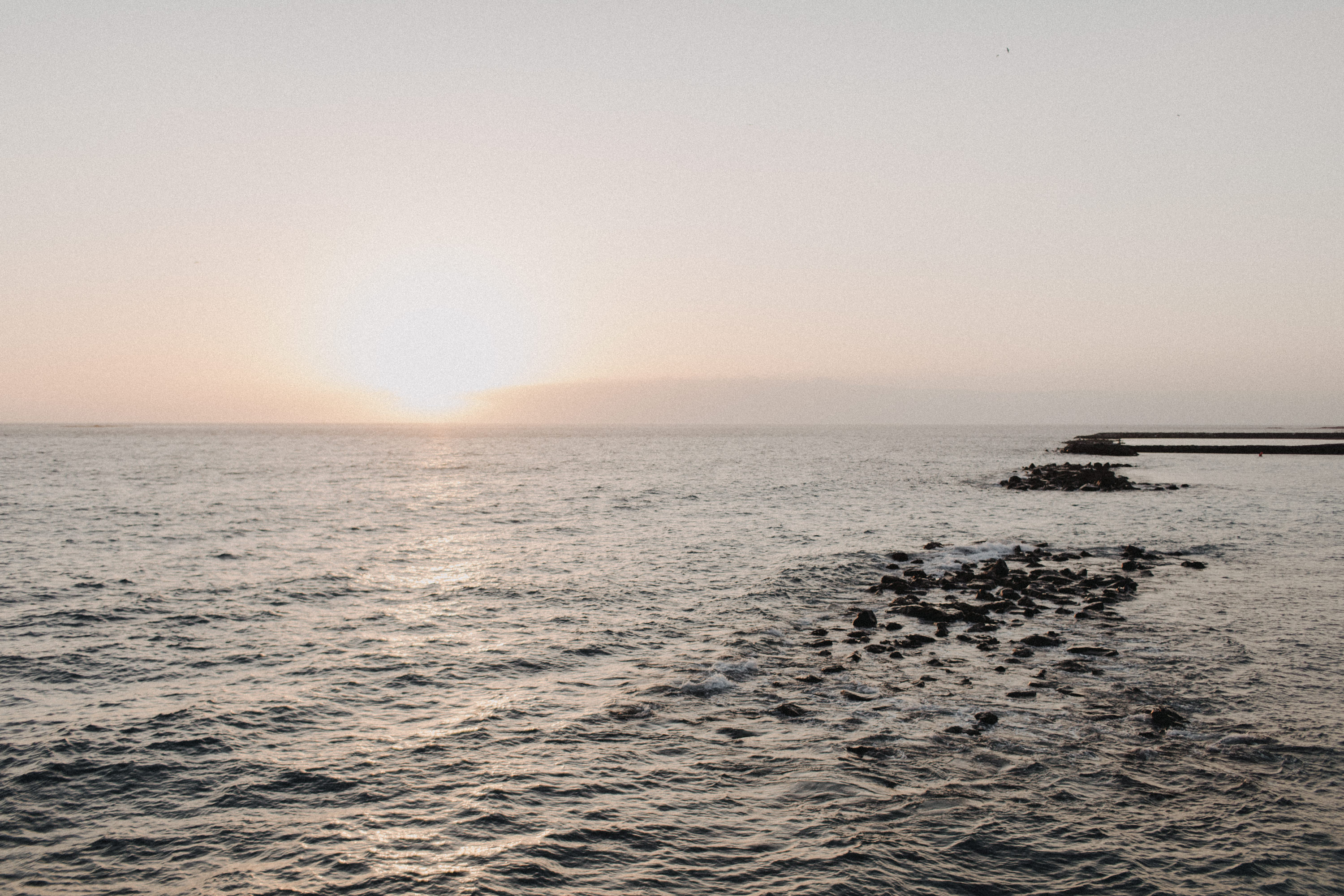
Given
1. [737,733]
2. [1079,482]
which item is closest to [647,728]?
[737,733]

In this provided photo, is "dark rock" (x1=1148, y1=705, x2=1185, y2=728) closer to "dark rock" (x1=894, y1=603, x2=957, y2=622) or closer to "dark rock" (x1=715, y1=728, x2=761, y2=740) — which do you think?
"dark rock" (x1=715, y1=728, x2=761, y2=740)

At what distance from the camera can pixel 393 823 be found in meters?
11.7

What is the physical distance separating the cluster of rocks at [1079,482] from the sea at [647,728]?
1352 inches

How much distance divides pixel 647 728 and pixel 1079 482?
7116cm

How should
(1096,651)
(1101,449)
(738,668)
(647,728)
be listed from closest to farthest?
1. (647,728)
2. (738,668)
3. (1096,651)
4. (1101,449)

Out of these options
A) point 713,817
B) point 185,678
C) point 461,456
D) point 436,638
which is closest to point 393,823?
point 713,817

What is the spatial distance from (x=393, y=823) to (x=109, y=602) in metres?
21.0

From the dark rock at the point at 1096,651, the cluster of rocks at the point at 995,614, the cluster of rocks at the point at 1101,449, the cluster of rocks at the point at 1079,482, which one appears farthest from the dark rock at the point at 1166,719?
the cluster of rocks at the point at 1101,449

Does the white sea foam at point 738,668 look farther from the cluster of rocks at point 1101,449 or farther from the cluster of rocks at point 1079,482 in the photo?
the cluster of rocks at point 1101,449

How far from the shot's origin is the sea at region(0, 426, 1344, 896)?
10.6 metres

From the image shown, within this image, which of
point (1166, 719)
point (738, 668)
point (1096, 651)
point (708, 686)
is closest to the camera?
point (1166, 719)

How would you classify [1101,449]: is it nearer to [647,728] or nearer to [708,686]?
[708,686]

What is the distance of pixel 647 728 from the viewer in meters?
15.4

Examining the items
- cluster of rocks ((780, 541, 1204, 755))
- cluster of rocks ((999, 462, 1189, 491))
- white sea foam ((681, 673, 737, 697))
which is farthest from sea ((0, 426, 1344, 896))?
cluster of rocks ((999, 462, 1189, 491))
